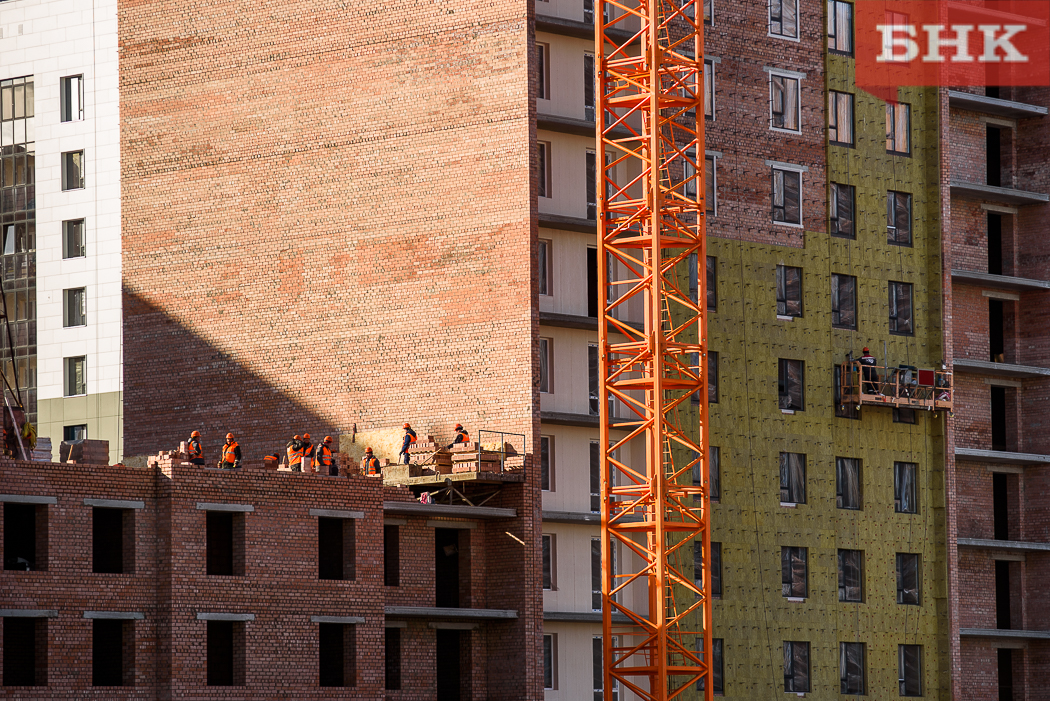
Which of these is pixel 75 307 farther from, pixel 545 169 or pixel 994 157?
pixel 994 157

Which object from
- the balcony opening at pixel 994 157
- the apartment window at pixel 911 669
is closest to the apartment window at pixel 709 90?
the balcony opening at pixel 994 157

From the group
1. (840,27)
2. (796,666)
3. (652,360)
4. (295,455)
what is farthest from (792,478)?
(295,455)

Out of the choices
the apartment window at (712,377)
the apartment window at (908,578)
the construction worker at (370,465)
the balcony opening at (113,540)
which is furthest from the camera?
the apartment window at (908,578)

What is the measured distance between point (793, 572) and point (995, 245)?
19.1 metres

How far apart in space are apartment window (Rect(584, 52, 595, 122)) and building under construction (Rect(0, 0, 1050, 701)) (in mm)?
148

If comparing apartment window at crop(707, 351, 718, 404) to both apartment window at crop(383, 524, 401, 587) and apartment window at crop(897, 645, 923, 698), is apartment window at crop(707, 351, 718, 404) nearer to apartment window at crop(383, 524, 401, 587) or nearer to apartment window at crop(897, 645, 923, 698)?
apartment window at crop(897, 645, 923, 698)

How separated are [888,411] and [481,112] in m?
20.4

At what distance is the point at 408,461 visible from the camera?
64125 mm

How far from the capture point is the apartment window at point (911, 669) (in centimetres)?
7375

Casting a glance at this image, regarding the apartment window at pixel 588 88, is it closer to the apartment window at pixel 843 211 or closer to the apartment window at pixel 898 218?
the apartment window at pixel 843 211

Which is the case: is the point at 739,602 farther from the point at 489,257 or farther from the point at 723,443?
the point at 489,257

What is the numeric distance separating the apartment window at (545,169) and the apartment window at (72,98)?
24632 mm

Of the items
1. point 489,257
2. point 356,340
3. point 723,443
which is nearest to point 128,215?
point 356,340

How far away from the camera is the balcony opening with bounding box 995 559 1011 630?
7869 centimetres
